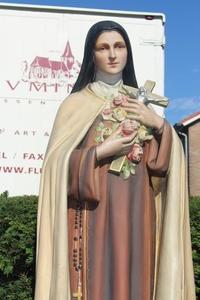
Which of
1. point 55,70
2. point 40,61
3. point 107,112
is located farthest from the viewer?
point 40,61

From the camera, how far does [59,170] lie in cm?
447

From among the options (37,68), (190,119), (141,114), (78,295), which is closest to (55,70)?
(37,68)

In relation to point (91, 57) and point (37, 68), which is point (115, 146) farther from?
point (37, 68)

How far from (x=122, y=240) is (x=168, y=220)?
12.9 inches

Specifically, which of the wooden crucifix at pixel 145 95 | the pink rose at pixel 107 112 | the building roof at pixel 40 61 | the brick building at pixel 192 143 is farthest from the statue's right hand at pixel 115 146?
the brick building at pixel 192 143

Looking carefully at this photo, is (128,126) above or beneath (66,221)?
above

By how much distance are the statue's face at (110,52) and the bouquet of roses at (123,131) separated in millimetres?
238

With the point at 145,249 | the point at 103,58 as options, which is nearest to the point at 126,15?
the point at 103,58

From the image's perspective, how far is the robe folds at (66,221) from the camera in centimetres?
438

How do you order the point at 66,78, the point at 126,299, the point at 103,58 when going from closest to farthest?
the point at 126,299 → the point at 103,58 → the point at 66,78

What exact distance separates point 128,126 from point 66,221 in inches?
27.4

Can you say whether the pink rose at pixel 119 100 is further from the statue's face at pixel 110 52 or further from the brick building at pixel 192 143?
the brick building at pixel 192 143

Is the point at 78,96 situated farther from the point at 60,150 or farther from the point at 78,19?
the point at 78,19

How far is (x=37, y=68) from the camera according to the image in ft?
31.2
